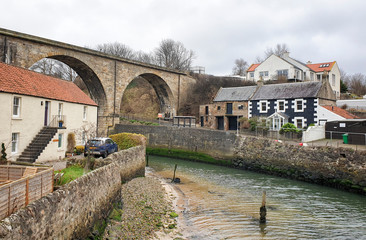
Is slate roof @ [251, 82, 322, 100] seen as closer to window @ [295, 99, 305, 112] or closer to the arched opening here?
window @ [295, 99, 305, 112]

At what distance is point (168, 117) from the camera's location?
1789 inches

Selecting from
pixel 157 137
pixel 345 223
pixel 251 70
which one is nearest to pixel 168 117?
pixel 157 137

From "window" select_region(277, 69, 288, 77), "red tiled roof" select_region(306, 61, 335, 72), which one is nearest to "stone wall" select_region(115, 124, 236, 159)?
"window" select_region(277, 69, 288, 77)

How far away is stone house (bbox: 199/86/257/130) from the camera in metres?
36.1

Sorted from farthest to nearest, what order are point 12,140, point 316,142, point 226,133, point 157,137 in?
point 157,137, point 226,133, point 316,142, point 12,140

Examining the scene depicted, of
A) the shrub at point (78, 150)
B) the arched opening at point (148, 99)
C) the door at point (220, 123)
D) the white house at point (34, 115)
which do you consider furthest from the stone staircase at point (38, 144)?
the door at point (220, 123)

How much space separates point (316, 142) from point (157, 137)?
18.2 meters

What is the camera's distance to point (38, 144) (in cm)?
1514

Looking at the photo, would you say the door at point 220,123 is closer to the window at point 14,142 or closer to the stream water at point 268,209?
the stream water at point 268,209

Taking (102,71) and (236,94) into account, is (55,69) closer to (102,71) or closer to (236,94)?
(102,71)

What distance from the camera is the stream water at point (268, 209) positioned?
10.6 m

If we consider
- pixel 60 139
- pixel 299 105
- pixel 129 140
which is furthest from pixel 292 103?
pixel 60 139

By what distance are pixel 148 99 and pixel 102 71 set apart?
17120 millimetres

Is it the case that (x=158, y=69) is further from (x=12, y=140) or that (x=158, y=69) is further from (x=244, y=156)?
(x=12, y=140)
